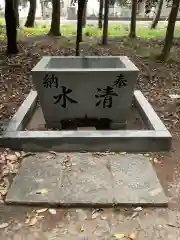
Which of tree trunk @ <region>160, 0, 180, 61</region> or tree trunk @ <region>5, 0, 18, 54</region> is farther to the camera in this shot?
tree trunk @ <region>5, 0, 18, 54</region>

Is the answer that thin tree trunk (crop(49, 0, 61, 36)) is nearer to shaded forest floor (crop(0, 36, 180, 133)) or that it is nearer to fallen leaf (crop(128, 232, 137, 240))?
shaded forest floor (crop(0, 36, 180, 133))

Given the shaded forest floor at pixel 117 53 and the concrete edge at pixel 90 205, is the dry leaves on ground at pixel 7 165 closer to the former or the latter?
the concrete edge at pixel 90 205

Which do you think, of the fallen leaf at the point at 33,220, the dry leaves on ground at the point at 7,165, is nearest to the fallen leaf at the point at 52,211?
the fallen leaf at the point at 33,220

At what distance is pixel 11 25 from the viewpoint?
30.8 feet

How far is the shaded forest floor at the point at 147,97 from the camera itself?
10.1 ft

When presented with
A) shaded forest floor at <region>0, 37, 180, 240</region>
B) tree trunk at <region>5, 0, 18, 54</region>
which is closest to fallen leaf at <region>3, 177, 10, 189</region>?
shaded forest floor at <region>0, 37, 180, 240</region>

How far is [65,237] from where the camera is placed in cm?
297

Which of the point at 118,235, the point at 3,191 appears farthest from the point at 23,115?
the point at 118,235

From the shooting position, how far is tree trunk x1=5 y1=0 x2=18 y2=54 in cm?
908

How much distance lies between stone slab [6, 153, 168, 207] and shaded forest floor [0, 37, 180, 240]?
13 centimetres

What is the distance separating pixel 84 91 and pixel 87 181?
1677 mm

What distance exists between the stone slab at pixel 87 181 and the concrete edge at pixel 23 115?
2.40ft

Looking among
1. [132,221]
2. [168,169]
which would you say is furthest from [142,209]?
[168,169]

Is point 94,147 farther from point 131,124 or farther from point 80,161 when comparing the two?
point 131,124
